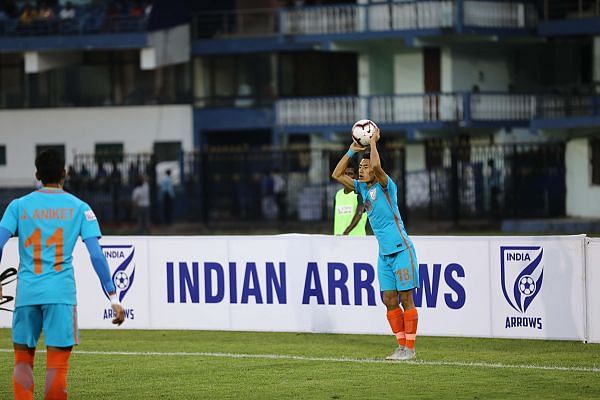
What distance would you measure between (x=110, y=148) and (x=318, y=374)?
4172 centimetres

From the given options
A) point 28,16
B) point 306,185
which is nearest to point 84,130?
point 28,16

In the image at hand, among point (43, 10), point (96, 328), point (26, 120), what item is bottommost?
point (96, 328)

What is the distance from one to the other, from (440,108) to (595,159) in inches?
217

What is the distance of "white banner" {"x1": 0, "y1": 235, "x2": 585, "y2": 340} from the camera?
16.8 meters

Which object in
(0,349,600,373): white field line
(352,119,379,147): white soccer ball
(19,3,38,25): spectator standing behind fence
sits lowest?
(0,349,600,373): white field line

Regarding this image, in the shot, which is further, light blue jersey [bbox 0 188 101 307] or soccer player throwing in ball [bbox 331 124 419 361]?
soccer player throwing in ball [bbox 331 124 419 361]

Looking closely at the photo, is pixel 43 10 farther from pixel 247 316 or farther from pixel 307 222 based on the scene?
pixel 247 316

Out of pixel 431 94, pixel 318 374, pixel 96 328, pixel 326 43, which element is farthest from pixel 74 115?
pixel 318 374

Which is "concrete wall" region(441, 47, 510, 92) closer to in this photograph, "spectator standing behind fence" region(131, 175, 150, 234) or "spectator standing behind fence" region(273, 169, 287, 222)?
"spectator standing behind fence" region(273, 169, 287, 222)

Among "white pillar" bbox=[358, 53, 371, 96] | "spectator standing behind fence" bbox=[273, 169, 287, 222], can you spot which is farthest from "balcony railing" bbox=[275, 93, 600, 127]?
"spectator standing behind fence" bbox=[273, 169, 287, 222]

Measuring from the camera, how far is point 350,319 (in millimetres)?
17781

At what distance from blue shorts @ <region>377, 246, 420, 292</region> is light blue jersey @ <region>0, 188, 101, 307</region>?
481cm

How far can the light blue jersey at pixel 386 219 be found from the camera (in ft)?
49.8

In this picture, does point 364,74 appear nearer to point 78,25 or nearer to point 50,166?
point 78,25
